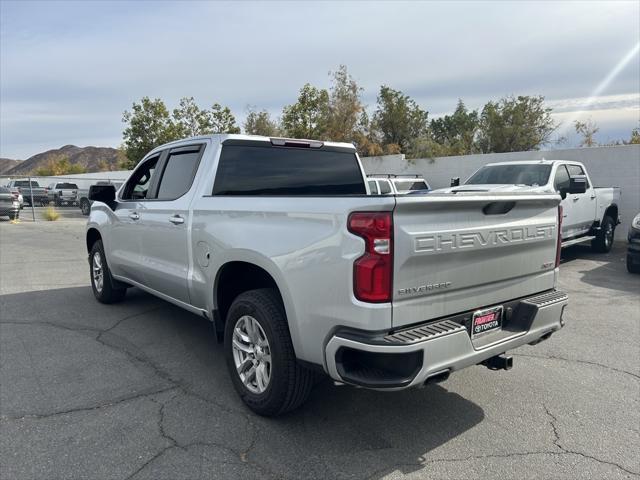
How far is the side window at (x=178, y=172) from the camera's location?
4477mm

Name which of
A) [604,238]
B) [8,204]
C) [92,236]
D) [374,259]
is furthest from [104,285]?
[8,204]

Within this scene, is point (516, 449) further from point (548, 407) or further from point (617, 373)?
point (617, 373)

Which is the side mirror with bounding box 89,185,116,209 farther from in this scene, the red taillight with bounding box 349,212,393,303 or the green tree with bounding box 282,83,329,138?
the green tree with bounding box 282,83,329,138

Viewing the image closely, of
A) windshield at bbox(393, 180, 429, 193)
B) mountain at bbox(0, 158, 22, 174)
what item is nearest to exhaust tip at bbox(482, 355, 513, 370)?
windshield at bbox(393, 180, 429, 193)

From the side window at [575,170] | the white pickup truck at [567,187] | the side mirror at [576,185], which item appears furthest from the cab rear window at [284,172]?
the side window at [575,170]

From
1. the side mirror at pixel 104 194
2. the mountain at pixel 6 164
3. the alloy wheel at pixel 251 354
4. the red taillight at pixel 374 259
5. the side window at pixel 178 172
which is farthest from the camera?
the mountain at pixel 6 164

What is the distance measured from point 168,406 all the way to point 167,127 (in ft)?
102

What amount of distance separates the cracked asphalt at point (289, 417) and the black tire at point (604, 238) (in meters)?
6.06

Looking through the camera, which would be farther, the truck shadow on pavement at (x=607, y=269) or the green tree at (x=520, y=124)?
the green tree at (x=520, y=124)

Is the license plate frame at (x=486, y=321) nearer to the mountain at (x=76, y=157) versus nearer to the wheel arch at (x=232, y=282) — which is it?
the wheel arch at (x=232, y=282)

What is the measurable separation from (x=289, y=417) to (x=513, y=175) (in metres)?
7.79

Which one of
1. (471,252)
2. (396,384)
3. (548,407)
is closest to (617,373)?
(548,407)

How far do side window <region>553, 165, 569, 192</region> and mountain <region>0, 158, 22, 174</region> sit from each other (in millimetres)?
156685

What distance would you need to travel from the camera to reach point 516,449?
10.3 feet
